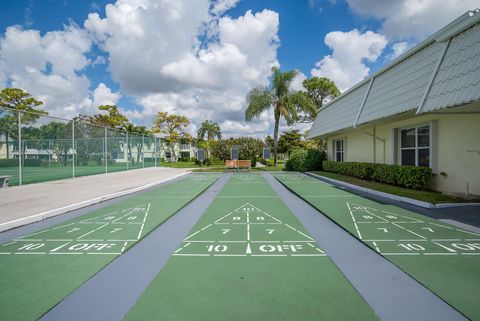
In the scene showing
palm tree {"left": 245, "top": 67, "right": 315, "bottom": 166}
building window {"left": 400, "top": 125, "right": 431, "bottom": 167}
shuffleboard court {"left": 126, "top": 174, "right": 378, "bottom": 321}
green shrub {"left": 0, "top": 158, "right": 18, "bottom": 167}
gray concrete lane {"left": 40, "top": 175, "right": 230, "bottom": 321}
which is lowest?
gray concrete lane {"left": 40, "top": 175, "right": 230, "bottom": 321}

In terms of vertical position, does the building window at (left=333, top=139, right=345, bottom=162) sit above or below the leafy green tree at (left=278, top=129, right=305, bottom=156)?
below

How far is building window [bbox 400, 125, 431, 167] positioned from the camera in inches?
380

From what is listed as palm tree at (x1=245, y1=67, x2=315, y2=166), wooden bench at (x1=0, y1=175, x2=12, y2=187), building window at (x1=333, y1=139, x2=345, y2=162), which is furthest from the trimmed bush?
wooden bench at (x1=0, y1=175, x2=12, y2=187)

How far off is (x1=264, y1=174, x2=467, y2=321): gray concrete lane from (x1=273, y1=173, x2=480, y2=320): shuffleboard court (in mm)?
150

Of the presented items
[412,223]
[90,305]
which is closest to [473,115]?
[412,223]

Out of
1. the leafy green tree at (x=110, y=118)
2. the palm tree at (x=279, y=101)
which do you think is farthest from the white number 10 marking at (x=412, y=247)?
the leafy green tree at (x=110, y=118)

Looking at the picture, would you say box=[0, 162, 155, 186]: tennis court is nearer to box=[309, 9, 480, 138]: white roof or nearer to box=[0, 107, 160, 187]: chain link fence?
box=[0, 107, 160, 187]: chain link fence

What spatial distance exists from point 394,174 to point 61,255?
11034 millimetres

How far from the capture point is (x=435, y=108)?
6.95 metres

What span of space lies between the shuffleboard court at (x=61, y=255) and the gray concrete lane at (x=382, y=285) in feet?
11.7

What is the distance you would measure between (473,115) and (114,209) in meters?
11.3

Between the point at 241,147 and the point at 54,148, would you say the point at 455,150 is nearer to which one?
the point at 54,148

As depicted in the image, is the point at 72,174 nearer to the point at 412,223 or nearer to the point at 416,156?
the point at 412,223

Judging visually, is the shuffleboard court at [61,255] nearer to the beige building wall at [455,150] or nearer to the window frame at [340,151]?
the beige building wall at [455,150]
